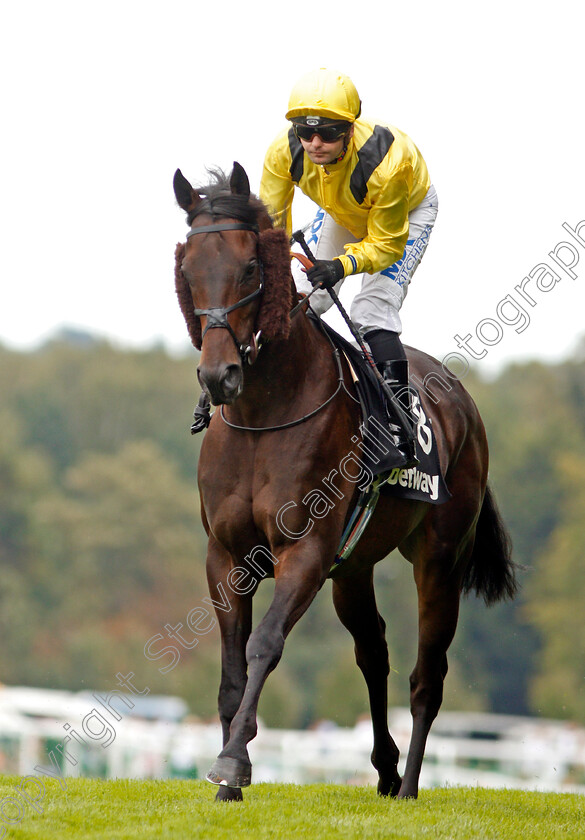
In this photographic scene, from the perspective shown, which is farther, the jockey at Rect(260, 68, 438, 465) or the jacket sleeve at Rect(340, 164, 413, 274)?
the jacket sleeve at Rect(340, 164, 413, 274)

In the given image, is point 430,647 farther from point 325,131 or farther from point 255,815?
point 325,131

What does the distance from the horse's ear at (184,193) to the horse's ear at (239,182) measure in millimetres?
172

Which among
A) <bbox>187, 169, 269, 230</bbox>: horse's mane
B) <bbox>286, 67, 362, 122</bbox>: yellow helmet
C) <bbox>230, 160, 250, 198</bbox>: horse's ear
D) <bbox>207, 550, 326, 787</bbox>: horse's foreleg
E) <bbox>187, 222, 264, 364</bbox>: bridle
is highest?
<bbox>286, 67, 362, 122</bbox>: yellow helmet

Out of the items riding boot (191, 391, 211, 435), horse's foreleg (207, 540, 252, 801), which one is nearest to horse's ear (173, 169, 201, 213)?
riding boot (191, 391, 211, 435)

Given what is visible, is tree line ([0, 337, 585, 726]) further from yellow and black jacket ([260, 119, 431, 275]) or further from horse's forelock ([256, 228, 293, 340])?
horse's forelock ([256, 228, 293, 340])

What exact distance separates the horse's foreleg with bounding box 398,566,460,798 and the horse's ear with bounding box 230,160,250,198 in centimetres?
288

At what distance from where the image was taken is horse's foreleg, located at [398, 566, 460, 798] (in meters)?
7.22

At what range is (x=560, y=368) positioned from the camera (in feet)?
223

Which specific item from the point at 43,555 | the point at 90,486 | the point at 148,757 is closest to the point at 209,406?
the point at 148,757

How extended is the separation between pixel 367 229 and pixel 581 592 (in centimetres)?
4507

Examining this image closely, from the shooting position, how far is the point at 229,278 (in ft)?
17.6

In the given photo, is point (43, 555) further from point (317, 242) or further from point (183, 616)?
point (317, 242)

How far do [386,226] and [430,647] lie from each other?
104 inches

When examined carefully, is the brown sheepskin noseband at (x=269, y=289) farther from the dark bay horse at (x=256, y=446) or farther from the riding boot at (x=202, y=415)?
the riding boot at (x=202, y=415)
